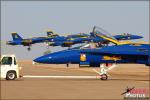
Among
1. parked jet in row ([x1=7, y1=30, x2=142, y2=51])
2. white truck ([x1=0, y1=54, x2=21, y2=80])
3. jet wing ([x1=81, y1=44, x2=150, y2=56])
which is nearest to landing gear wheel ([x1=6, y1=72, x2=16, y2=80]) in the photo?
white truck ([x1=0, y1=54, x2=21, y2=80])

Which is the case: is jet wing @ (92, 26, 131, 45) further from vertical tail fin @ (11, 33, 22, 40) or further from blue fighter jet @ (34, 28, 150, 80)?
vertical tail fin @ (11, 33, 22, 40)

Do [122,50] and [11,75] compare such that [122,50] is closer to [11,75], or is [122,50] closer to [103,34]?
[103,34]

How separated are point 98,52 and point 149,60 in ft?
10.2

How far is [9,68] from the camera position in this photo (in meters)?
25.2

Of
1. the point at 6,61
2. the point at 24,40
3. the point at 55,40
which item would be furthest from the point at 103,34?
the point at 55,40

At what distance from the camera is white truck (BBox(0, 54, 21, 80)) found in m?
25.2

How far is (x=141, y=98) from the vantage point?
13930mm

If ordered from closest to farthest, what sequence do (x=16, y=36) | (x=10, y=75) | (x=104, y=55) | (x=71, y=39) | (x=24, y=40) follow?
(x=10, y=75)
(x=104, y=55)
(x=24, y=40)
(x=71, y=39)
(x=16, y=36)

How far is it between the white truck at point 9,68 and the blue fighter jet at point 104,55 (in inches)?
59.2

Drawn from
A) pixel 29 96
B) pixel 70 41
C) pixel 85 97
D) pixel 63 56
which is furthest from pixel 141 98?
pixel 70 41

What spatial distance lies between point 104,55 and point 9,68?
575cm

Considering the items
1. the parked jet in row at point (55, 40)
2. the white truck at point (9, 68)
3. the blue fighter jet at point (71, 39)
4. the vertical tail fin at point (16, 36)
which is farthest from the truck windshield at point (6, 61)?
the vertical tail fin at point (16, 36)

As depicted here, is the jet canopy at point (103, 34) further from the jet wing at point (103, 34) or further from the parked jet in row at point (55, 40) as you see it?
the parked jet in row at point (55, 40)

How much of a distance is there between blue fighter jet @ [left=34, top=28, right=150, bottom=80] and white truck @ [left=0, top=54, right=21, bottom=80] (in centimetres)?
150
